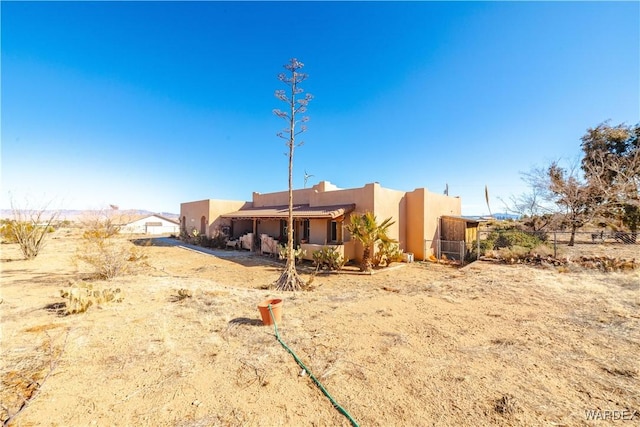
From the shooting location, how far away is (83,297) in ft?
22.4

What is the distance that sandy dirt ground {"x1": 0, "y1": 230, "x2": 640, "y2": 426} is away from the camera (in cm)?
337

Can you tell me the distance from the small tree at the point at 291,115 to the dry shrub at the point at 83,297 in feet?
16.8

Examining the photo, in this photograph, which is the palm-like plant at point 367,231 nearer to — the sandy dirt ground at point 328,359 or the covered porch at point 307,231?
the covered porch at point 307,231

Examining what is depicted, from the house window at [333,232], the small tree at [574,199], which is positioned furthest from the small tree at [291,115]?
the small tree at [574,199]

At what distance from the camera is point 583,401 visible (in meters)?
3.57

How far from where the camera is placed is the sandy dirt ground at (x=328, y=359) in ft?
11.0

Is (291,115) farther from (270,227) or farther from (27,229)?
(27,229)

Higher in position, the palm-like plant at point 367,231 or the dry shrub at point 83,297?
the palm-like plant at point 367,231

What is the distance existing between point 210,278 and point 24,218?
1428 centimetres

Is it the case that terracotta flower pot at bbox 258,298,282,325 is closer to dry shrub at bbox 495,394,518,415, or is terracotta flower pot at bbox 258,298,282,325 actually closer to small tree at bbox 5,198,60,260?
dry shrub at bbox 495,394,518,415

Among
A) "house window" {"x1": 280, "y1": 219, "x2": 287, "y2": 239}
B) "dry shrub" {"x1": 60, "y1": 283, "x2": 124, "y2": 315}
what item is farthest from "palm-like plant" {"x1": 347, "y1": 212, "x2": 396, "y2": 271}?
"dry shrub" {"x1": 60, "y1": 283, "x2": 124, "y2": 315}

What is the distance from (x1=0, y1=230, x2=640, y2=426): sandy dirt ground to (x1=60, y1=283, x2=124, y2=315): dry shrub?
200 mm

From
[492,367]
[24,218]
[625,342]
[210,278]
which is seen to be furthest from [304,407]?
[24,218]

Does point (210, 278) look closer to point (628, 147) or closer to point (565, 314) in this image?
point (565, 314)
